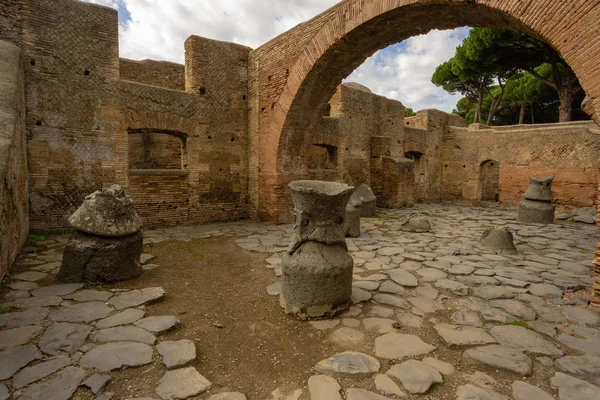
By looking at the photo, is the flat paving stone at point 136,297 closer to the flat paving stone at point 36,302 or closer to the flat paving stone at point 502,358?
the flat paving stone at point 36,302

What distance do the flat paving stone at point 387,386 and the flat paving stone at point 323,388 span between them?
10.4 inches

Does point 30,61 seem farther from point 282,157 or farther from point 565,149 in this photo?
point 565,149

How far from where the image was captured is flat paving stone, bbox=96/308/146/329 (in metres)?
2.84

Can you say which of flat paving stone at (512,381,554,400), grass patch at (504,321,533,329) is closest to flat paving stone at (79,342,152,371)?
flat paving stone at (512,381,554,400)

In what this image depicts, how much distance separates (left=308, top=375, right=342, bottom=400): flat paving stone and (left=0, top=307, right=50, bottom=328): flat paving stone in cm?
246

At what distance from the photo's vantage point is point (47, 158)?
597cm

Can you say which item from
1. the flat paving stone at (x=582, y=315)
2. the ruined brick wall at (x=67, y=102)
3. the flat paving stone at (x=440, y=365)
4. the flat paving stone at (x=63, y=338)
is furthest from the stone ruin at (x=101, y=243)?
the flat paving stone at (x=582, y=315)

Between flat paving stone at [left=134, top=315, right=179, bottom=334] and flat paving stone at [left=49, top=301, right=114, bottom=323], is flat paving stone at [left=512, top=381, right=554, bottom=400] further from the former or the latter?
flat paving stone at [left=49, top=301, right=114, bottom=323]

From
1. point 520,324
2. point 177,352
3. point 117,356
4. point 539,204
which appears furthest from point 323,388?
point 539,204

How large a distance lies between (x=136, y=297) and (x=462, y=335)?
320 cm

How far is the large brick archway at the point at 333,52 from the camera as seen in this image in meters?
3.47

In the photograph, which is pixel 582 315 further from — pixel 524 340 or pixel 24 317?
pixel 24 317

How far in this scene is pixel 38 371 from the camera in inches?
84.6

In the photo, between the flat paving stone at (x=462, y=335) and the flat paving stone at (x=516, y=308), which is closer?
the flat paving stone at (x=462, y=335)
